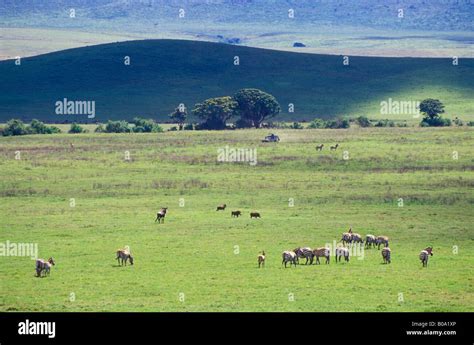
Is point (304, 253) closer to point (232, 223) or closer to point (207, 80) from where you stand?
point (232, 223)

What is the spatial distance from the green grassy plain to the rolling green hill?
58055mm

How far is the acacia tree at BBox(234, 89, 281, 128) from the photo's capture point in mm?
109787

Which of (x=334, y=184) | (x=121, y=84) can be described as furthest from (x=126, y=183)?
(x=121, y=84)

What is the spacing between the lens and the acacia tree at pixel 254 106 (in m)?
110

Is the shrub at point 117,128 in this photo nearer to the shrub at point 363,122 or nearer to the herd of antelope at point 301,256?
the shrub at point 363,122

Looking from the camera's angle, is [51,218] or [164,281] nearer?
[164,281]

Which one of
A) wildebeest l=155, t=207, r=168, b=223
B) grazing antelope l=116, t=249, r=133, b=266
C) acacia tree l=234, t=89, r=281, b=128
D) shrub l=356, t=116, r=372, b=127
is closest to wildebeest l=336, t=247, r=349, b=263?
grazing antelope l=116, t=249, r=133, b=266

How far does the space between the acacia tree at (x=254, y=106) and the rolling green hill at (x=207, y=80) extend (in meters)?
12.2

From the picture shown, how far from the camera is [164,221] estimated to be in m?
41.0

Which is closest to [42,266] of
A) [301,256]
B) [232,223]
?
[301,256]

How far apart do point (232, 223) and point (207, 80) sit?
357 ft

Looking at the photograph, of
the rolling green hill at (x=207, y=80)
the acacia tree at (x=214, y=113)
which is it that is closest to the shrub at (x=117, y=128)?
the acacia tree at (x=214, y=113)
